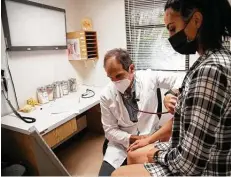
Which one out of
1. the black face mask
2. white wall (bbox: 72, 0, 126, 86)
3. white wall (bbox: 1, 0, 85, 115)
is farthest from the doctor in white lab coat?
white wall (bbox: 72, 0, 126, 86)

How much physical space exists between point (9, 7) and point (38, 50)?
561 mm

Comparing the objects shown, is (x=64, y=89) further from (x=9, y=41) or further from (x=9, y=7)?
(x=9, y=7)

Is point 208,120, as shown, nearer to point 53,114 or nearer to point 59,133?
point 59,133

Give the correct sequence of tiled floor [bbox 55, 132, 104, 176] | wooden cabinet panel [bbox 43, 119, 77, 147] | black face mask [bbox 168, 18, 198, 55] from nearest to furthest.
Result: 1. black face mask [bbox 168, 18, 198, 55]
2. wooden cabinet panel [bbox 43, 119, 77, 147]
3. tiled floor [bbox 55, 132, 104, 176]

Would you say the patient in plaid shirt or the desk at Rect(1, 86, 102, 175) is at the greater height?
the patient in plaid shirt

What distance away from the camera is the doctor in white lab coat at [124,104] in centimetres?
144

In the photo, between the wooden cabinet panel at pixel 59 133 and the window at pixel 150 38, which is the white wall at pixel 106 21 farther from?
the wooden cabinet panel at pixel 59 133

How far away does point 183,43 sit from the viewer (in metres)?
0.81

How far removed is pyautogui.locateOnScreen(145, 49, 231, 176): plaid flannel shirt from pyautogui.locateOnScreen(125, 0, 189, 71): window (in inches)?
86.8

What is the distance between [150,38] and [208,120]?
246 centimetres

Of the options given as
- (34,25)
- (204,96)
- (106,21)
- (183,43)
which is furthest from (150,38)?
(204,96)

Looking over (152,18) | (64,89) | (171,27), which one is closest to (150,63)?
(152,18)

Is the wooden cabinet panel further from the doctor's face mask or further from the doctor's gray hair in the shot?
the doctor's gray hair

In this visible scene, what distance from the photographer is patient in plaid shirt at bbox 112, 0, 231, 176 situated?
585 millimetres
